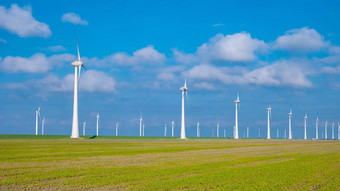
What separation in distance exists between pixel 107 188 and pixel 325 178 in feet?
40.9

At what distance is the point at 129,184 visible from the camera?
19.6 m

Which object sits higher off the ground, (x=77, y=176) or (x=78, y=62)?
(x=78, y=62)

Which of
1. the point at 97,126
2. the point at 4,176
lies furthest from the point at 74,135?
the point at 4,176

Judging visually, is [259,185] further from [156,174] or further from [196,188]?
[156,174]

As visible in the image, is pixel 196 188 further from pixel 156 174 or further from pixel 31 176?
pixel 31 176

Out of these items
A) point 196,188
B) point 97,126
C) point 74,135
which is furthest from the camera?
point 97,126

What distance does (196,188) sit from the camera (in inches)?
720

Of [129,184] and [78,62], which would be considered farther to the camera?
[78,62]

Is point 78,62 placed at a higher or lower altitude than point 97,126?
higher

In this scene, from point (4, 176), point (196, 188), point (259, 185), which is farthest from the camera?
point (4, 176)

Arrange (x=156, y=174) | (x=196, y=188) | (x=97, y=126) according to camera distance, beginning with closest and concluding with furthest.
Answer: (x=196, y=188)
(x=156, y=174)
(x=97, y=126)

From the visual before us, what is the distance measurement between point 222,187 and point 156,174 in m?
6.18

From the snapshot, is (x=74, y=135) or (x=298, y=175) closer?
(x=298, y=175)

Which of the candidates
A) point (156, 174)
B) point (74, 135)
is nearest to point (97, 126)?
point (74, 135)
